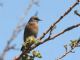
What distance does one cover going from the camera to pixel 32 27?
19.8ft

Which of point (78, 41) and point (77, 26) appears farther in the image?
point (78, 41)

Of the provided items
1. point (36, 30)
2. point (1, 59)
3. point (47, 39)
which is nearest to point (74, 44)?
point (47, 39)

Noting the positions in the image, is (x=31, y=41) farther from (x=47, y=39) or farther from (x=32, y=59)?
(x=47, y=39)

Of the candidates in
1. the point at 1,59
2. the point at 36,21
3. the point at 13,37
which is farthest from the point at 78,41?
the point at 36,21

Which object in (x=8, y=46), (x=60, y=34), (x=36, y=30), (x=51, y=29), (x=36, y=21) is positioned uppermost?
(x=36, y=21)

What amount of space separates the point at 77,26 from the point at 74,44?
2.28 feet

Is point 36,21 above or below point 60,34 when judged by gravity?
above

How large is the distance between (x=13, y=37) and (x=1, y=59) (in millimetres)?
266

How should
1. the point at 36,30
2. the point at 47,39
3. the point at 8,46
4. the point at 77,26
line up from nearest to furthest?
the point at 8,46
the point at 77,26
the point at 47,39
the point at 36,30

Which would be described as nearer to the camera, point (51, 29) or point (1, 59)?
point (1, 59)

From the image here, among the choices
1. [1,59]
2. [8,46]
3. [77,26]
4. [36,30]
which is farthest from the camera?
[36,30]

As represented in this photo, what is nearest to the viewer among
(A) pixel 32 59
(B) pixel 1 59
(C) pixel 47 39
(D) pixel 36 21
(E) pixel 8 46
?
(B) pixel 1 59

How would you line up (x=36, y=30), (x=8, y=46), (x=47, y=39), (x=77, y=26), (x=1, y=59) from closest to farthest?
(x=1, y=59), (x=8, y=46), (x=77, y=26), (x=47, y=39), (x=36, y=30)

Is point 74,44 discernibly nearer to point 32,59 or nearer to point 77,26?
point 32,59
